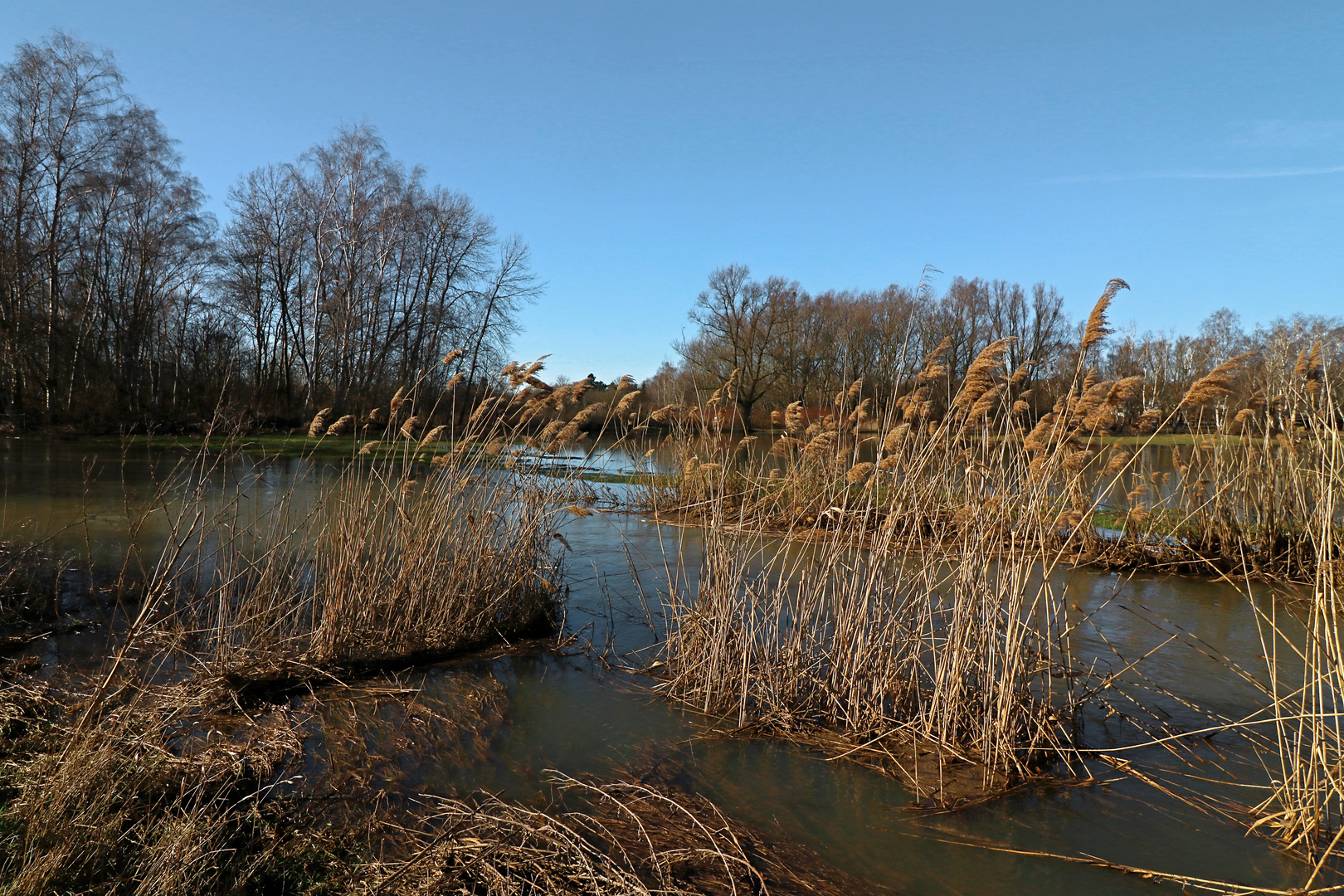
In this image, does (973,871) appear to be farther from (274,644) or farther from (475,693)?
(274,644)

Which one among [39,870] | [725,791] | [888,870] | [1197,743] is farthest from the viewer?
[1197,743]

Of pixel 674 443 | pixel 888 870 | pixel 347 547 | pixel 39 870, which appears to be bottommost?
pixel 888 870

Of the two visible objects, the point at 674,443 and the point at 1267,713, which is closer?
the point at 1267,713

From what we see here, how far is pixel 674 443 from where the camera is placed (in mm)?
9789

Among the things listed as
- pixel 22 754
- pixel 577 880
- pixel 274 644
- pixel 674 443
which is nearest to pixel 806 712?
pixel 577 880

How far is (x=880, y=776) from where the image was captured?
357 centimetres

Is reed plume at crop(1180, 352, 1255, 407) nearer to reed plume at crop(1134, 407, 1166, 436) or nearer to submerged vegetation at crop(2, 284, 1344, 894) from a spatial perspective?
submerged vegetation at crop(2, 284, 1344, 894)

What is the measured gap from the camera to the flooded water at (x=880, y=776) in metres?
2.90

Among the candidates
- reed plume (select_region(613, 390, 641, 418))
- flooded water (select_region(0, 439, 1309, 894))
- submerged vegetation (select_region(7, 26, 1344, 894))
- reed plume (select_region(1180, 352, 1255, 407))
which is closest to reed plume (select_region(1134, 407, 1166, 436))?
submerged vegetation (select_region(7, 26, 1344, 894))

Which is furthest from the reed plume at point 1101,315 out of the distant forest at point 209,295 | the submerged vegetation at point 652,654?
the distant forest at point 209,295

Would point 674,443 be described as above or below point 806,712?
above

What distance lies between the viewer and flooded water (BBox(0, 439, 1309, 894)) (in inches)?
114

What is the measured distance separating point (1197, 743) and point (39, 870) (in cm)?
489

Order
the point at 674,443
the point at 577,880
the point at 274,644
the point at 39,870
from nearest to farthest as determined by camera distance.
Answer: the point at 39,870 < the point at 577,880 < the point at 274,644 < the point at 674,443
